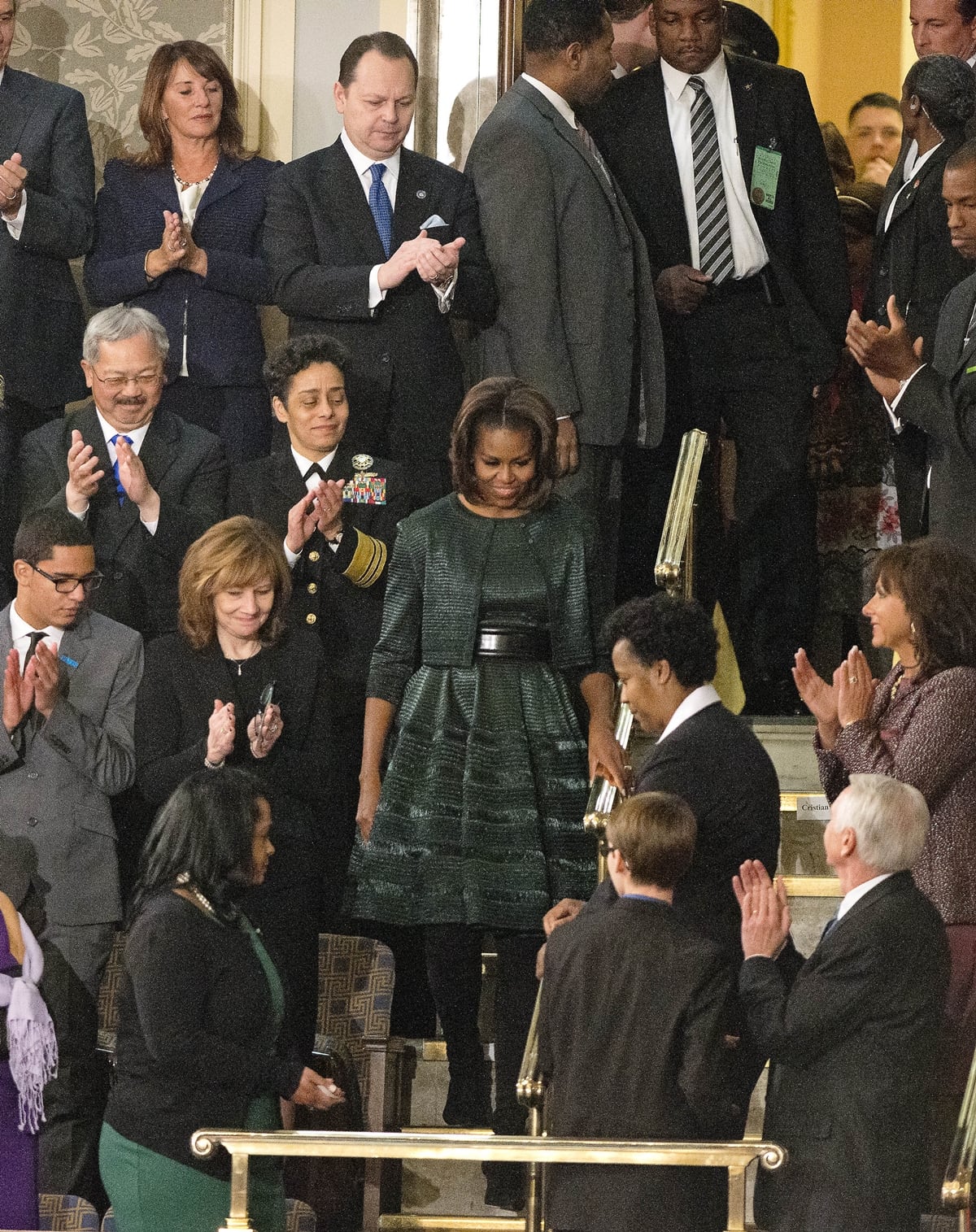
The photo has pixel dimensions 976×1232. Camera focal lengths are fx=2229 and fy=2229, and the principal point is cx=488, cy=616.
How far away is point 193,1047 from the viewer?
13.2ft

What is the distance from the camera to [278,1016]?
4.20m

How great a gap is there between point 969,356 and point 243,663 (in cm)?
192

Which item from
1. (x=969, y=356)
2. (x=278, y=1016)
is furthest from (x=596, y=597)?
(x=278, y=1016)

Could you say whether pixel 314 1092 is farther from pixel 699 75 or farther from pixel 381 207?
pixel 699 75

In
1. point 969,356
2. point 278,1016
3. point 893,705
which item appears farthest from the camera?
point 969,356

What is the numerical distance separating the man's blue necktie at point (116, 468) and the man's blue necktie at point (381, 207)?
0.94m

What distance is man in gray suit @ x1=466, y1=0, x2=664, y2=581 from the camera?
600cm

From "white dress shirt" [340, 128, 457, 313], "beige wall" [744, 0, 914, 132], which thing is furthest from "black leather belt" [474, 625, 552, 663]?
"beige wall" [744, 0, 914, 132]

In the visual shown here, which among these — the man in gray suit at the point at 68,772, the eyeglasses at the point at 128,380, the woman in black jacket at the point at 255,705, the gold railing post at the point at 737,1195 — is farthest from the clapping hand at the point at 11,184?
the gold railing post at the point at 737,1195

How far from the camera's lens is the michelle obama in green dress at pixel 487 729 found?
4.93 meters

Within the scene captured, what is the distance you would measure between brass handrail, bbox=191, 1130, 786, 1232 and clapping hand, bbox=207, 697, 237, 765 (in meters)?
1.17

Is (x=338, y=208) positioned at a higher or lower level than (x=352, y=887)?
higher

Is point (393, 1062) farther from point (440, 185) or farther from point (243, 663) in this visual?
point (440, 185)

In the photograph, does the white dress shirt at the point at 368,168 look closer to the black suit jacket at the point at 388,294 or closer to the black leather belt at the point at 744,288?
the black suit jacket at the point at 388,294
